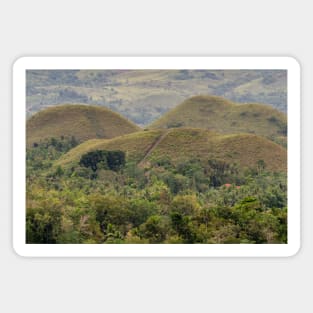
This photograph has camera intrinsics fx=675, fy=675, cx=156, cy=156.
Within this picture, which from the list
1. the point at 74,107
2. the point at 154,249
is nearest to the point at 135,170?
the point at 74,107

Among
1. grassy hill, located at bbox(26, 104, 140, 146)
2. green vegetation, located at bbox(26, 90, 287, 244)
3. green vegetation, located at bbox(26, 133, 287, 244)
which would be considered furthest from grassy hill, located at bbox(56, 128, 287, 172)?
grassy hill, located at bbox(26, 104, 140, 146)

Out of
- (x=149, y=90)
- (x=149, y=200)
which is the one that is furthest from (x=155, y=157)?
(x=149, y=200)

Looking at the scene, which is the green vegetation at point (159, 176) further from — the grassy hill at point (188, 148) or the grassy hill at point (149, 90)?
the grassy hill at point (149, 90)

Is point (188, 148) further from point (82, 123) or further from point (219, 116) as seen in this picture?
point (219, 116)

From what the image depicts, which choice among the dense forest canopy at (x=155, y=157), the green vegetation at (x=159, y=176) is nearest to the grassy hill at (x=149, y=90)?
the dense forest canopy at (x=155, y=157)

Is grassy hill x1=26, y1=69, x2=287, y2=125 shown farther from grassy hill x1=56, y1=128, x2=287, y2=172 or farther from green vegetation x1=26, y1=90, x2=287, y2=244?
grassy hill x1=56, y1=128, x2=287, y2=172
